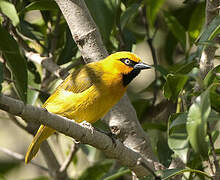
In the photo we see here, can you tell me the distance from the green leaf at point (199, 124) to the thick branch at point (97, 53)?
1.24 metres

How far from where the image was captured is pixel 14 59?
2293 mm

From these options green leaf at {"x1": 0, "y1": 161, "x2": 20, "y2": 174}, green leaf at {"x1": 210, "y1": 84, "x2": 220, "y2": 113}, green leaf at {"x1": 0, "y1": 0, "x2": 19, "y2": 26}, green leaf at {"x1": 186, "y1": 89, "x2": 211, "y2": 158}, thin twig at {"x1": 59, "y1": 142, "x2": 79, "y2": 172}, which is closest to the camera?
green leaf at {"x1": 186, "y1": 89, "x2": 211, "y2": 158}

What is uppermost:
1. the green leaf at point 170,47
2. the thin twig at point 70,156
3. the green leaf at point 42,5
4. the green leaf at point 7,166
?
the green leaf at point 42,5

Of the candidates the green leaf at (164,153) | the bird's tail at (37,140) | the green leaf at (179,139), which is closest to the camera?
the green leaf at (179,139)

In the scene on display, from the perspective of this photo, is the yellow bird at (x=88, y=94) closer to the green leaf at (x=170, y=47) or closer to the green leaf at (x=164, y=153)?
the green leaf at (x=164, y=153)

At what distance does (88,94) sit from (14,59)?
136 centimetres

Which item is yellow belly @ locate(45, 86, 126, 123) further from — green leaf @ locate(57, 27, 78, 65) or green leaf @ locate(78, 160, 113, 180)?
green leaf @ locate(78, 160, 113, 180)

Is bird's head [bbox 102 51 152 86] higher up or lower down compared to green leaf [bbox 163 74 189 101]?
lower down

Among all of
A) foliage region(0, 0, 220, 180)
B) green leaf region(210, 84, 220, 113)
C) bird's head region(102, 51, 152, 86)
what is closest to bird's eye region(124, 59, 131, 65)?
bird's head region(102, 51, 152, 86)

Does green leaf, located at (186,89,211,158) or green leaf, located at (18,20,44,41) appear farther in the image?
green leaf, located at (18,20,44,41)

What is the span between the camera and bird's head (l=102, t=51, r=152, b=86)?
152 inches

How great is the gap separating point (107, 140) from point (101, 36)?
0.93 m

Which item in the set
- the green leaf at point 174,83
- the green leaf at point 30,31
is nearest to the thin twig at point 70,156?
the green leaf at point 30,31

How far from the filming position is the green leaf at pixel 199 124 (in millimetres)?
1915
